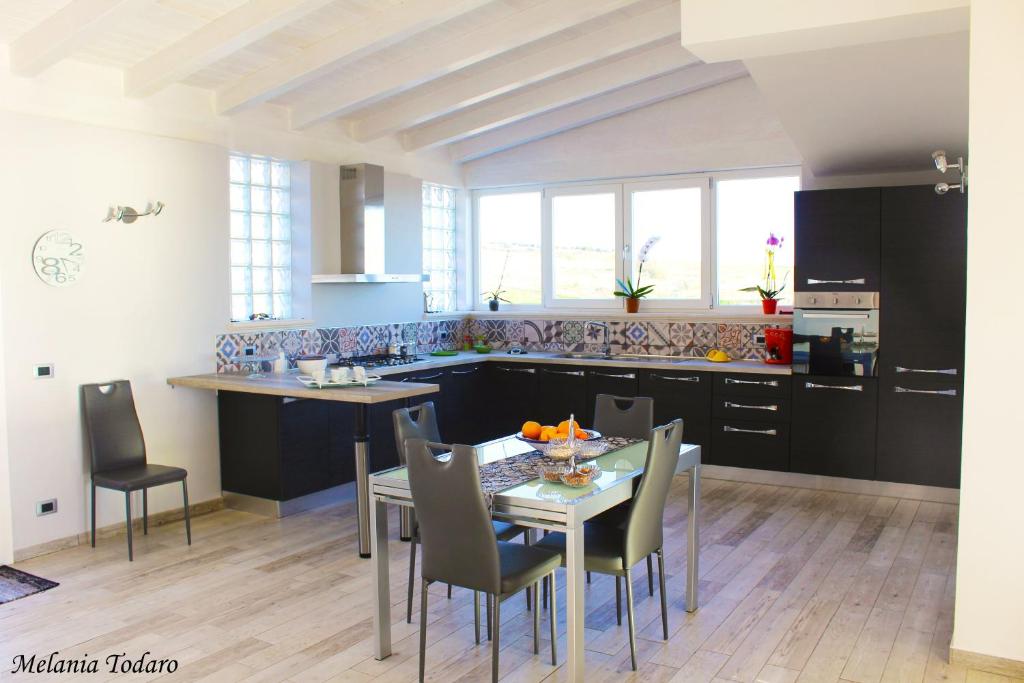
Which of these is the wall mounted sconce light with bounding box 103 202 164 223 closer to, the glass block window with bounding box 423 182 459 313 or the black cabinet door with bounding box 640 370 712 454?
the glass block window with bounding box 423 182 459 313

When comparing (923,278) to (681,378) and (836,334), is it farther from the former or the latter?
(681,378)

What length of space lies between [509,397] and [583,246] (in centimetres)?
149

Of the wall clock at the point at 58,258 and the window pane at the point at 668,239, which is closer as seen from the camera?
the wall clock at the point at 58,258

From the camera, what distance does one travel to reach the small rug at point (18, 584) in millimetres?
4184

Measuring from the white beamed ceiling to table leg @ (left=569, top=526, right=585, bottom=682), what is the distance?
2843 mm

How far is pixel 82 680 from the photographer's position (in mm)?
3301

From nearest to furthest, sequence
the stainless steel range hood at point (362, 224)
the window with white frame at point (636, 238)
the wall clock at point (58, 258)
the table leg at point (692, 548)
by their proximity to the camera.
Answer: the table leg at point (692, 548) < the wall clock at point (58, 258) < the stainless steel range hood at point (362, 224) < the window with white frame at point (636, 238)

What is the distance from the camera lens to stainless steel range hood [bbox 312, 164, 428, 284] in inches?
251

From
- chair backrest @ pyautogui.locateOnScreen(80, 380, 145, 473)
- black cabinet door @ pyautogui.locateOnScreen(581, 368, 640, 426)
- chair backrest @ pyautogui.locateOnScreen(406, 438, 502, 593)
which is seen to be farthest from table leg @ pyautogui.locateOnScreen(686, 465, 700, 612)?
chair backrest @ pyautogui.locateOnScreen(80, 380, 145, 473)

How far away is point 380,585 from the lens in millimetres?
3453

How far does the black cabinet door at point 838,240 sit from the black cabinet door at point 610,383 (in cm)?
141

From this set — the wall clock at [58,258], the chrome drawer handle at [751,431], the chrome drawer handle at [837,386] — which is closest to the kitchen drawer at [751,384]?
the chrome drawer handle at [837,386]

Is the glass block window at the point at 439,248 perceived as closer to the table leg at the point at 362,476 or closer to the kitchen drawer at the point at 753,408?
the kitchen drawer at the point at 753,408

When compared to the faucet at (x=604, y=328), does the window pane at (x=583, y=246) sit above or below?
above
